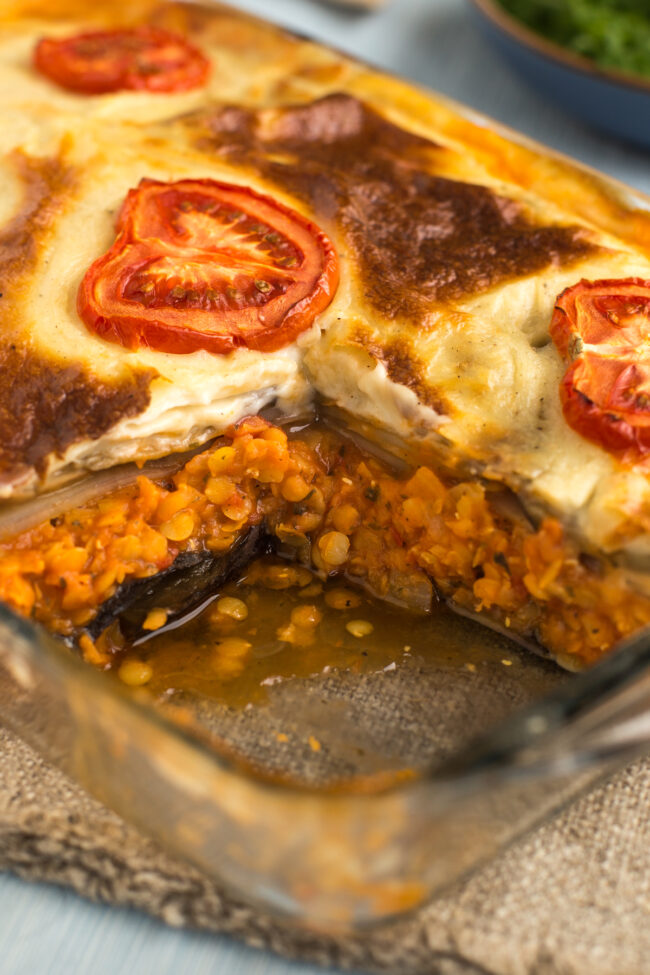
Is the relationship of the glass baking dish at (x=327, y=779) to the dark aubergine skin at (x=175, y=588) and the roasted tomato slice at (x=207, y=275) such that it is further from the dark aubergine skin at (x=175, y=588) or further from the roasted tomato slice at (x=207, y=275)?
the roasted tomato slice at (x=207, y=275)

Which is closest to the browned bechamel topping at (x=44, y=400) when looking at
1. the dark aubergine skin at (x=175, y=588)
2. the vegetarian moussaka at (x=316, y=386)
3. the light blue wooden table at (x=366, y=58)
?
the vegetarian moussaka at (x=316, y=386)

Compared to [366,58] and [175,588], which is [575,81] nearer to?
[366,58]

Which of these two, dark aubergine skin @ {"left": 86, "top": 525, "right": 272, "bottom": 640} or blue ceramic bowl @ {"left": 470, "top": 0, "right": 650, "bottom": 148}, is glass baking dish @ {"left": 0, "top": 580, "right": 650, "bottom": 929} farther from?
blue ceramic bowl @ {"left": 470, "top": 0, "right": 650, "bottom": 148}

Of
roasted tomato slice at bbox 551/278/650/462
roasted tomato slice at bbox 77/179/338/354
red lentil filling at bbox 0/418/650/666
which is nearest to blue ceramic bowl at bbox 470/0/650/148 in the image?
roasted tomato slice at bbox 551/278/650/462

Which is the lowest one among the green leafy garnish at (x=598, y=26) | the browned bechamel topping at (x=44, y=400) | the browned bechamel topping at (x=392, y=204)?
the browned bechamel topping at (x=44, y=400)

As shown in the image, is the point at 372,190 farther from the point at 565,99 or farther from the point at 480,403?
the point at 565,99

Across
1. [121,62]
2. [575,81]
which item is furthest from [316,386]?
[575,81]
